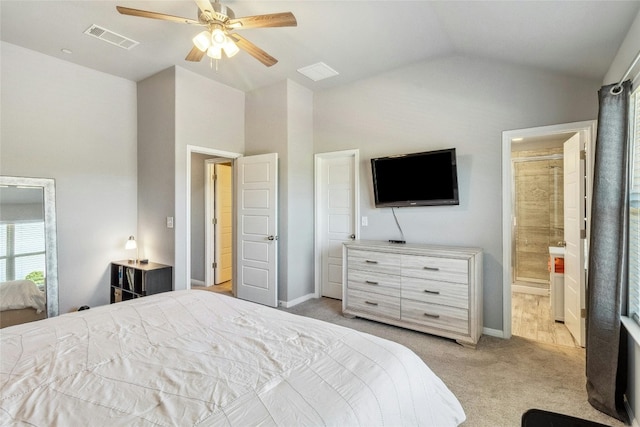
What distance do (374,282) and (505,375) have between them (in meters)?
1.44

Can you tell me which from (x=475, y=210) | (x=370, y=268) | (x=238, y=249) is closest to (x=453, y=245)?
(x=475, y=210)

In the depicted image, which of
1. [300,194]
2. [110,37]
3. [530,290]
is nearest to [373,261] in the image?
[300,194]

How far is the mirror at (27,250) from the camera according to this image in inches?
123

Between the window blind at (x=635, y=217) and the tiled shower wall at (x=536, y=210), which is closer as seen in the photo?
the window blind at (x=635, y=217)

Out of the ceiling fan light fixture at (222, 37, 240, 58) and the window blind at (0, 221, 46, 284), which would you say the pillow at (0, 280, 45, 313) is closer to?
the window blind at (0, 221, 46, 284)

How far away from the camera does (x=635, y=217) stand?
6.41ft

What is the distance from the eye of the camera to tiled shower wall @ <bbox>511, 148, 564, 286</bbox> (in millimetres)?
4875

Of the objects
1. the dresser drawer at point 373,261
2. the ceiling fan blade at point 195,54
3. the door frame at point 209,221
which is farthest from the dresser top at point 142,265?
the ceiling fan blade at point 195,54

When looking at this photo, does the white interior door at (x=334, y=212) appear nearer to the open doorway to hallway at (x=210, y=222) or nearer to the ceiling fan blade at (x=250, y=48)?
the open doorway to hallway at (x=210, y=222)

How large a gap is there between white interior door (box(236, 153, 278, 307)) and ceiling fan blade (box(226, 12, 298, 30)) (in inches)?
75.2

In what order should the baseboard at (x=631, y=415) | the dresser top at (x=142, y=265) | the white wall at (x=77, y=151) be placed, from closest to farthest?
the baseboard at (x=631, y=415) → the white wall at (x=77, y=151) → the dresser top at (x=142, y=265)

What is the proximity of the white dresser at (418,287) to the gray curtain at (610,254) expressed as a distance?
3.13 ft

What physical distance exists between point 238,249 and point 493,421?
348cm

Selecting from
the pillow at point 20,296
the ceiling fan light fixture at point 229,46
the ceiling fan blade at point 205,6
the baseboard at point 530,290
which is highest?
the ceiling fan blade at point 205,6
